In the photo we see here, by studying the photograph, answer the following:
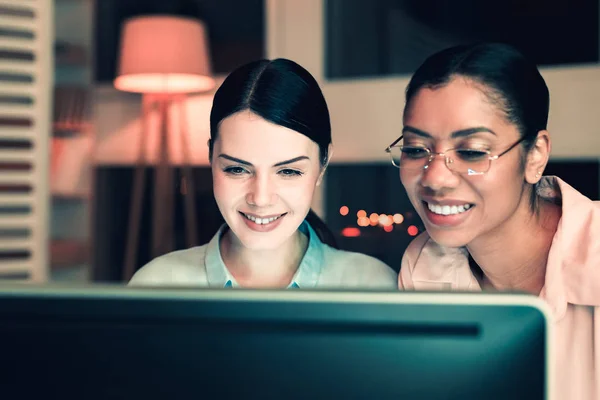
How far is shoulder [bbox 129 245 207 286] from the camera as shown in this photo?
42.7 inches

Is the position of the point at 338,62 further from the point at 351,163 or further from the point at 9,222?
the point at 9,222

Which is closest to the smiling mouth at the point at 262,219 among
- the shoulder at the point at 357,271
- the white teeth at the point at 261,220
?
the white teeth at the point at 261,220

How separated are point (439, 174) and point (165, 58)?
0.76 m

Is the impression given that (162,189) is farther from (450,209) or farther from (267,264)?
(450,209)

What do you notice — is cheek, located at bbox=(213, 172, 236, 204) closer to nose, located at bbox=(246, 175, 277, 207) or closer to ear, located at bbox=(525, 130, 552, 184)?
nose, located at bbox=(246, 175, 277, 207)

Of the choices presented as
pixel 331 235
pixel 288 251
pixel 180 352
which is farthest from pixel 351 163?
pixel 180 352

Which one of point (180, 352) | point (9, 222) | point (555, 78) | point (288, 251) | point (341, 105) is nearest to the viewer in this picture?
point (180, 352)

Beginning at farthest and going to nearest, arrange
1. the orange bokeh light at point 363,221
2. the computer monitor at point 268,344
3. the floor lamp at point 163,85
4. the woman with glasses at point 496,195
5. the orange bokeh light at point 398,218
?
the floor lamp at point 163,85
the orange bokeh light at point 363,221
the orange bokeh light at point 398,218
the woman with glasses at point 496,195
the computer monitor at point 268,344

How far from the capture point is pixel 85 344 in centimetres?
48

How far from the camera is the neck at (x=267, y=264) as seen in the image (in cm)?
106

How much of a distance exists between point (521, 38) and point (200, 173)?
0.77 meters

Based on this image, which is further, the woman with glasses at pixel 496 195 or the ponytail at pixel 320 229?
the ponytail at pixel 320 229

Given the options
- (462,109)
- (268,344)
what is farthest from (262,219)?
(268,344)

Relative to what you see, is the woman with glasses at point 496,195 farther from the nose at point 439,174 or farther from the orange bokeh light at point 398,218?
the orange bokeh light at point 398,218
